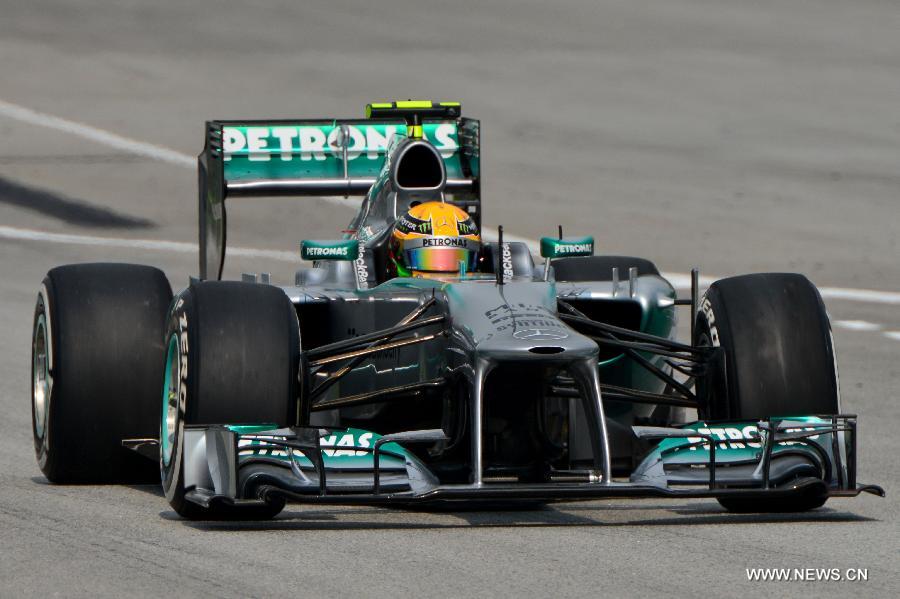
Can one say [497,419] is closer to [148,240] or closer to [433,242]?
[433,242]

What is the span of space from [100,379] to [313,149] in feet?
12.5

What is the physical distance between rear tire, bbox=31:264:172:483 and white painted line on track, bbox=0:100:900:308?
1057 centimetres

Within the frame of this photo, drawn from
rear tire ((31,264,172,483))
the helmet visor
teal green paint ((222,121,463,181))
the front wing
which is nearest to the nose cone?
the front wing

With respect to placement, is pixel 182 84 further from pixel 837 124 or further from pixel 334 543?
pixel 334 543

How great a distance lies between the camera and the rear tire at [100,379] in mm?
9352

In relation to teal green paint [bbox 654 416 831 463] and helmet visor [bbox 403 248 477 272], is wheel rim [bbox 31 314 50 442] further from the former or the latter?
teal green paint [bbox 654 416 831 463]

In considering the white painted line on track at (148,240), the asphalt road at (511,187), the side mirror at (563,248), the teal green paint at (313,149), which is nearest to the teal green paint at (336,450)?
the asphalt road at (511,187)

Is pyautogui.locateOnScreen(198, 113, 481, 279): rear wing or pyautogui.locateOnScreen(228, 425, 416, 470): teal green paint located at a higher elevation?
pyautogui.locateOnScreen(198, 113, 481, 279): rear wing

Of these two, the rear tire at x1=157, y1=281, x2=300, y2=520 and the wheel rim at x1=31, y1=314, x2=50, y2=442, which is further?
the wheel rim at x1=31, y1=314, x2=50, y2=442

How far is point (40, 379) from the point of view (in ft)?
33.4

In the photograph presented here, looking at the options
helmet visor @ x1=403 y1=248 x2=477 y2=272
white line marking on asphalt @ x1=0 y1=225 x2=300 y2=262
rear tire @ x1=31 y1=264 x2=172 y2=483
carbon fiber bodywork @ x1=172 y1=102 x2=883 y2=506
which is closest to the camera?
carbon fiber bodywork @ x1=172 y1=102 x2=883 y2=506

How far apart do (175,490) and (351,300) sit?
1650mm

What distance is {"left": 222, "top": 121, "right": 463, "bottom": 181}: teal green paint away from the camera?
1253cm

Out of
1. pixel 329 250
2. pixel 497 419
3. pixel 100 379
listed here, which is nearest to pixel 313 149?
pixel 329 250
